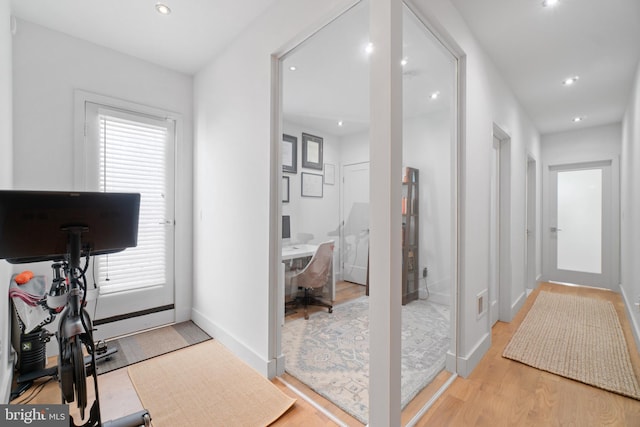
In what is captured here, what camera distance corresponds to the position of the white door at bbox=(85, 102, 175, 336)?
8.47 feet

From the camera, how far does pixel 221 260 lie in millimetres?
2629

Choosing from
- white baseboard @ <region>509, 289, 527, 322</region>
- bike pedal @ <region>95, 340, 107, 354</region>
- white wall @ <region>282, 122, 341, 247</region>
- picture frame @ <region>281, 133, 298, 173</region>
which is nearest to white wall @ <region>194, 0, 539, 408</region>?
white wall @ <region>282, 122, 341, 247</region>

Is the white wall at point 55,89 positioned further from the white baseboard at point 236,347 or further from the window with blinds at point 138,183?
the white baseboard at point 236,347

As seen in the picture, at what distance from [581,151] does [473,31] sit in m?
4.20

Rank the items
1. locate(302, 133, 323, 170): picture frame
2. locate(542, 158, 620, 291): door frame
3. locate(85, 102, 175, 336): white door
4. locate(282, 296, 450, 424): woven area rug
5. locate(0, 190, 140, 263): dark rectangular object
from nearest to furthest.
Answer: locate(0, 190, 140, 263): dark rectangular object < locate(282, 296, 450, 424): woven area rug < locate(85, 102, 175, 336): white door < locate(302, 133, 323, 170): picture frame < locate(542, 158, 620, 291): door frame

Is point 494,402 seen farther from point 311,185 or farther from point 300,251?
point 311,185

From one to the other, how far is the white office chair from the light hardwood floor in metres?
0.97

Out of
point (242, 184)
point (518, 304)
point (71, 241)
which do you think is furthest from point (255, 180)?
point (518, 304)

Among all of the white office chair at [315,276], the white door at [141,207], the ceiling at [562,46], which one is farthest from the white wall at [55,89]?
the ceiling at [562,46]

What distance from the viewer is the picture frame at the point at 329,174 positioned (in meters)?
2.61

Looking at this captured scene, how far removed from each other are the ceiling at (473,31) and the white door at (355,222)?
50 cm

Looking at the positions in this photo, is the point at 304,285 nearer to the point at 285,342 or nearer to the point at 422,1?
the point at 285,342

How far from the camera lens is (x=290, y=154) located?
2.57 metres

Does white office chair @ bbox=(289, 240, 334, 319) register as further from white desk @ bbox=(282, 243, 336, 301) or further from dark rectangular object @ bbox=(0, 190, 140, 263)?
dark rectangular object @ bbox=(0, 190, 140, 263)
